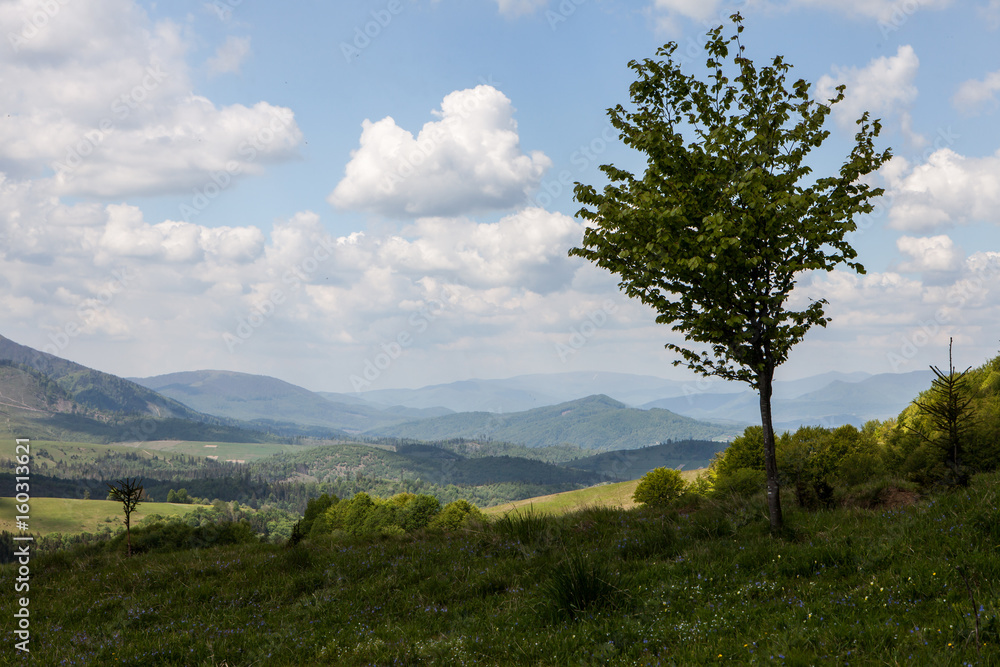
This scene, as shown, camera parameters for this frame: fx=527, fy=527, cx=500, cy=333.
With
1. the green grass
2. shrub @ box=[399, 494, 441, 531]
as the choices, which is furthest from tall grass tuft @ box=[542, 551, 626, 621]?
shrub @ box=[399, 494, 441, 531]

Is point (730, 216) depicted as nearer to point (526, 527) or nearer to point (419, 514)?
point (526, 527)

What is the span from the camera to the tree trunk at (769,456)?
11.0 metres

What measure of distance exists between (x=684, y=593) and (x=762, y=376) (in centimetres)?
609

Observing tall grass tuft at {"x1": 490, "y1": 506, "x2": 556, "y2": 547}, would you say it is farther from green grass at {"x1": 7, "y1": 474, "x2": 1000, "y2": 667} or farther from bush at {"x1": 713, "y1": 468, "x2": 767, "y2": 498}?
bush at {"x1": 713, "y1": 468, "x2": 767, "y2": 498}

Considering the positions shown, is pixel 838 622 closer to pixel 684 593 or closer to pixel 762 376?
pixel 684 593

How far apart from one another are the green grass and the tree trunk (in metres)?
0.39

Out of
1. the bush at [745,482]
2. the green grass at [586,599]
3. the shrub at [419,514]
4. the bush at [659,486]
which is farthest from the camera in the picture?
the shrub at [419,514]

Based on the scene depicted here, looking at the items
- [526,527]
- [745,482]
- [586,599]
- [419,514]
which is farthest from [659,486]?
[586,599]

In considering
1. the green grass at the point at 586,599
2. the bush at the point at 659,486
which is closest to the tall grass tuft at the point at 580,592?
the green grass at the point at 586,599

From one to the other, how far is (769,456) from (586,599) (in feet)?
20.4

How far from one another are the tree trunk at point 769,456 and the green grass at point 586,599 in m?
0.39

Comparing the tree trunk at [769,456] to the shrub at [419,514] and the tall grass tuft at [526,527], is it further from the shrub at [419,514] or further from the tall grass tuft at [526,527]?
the shrub at [419,514]

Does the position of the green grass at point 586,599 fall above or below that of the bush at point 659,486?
above

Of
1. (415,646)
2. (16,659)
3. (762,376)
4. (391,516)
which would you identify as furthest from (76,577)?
(391,516)
